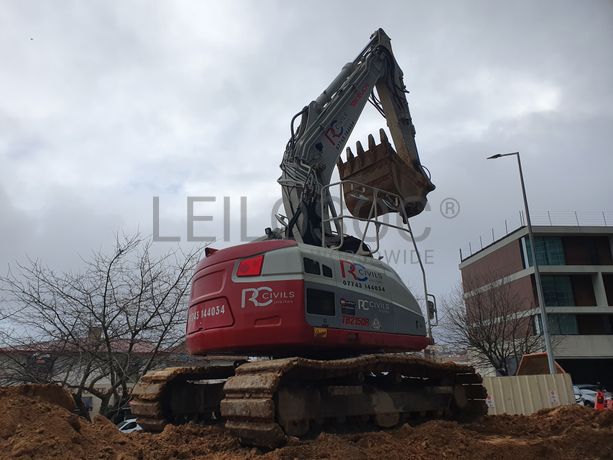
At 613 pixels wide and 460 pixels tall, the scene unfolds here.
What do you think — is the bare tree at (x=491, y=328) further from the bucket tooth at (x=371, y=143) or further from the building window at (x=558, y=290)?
the bucket tooth at (x=371, y=143)

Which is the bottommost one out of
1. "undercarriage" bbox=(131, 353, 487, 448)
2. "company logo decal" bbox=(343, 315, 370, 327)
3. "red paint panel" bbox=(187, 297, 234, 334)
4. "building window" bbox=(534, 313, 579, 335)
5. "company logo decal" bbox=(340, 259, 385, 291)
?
"undercarriage" bbox=(131, 353, 487, 448)

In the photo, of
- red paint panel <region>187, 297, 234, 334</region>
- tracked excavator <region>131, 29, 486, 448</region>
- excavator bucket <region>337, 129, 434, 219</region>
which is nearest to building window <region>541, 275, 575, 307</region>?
excavator bucket <region>337, 129, 434, 219</region>

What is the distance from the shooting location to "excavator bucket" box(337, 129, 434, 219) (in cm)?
866

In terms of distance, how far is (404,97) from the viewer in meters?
10.8

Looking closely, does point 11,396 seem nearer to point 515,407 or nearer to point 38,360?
point 38,360

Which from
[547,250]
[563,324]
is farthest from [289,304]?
[547,250]

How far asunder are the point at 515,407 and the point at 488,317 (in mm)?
12562

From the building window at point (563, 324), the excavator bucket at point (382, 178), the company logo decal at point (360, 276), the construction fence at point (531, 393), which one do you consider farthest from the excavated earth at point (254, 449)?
the building window at point (563, 324)

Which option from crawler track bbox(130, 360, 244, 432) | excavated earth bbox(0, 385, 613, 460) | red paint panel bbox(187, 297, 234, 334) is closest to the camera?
excavated earth bbox(0, 385, 613, 460)

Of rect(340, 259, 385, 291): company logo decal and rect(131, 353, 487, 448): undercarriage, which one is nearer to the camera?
rect(131, 353, 487, 448): undercarriage

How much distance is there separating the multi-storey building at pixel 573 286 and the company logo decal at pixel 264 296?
33.8 metres

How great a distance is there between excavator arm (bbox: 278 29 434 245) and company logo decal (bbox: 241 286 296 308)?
1843 millimetres

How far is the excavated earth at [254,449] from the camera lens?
4.41 m

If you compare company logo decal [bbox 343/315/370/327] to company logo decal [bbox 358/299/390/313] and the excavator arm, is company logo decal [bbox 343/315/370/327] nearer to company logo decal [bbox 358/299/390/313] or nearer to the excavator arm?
company logo decal [bbox 358/299/390/313]
